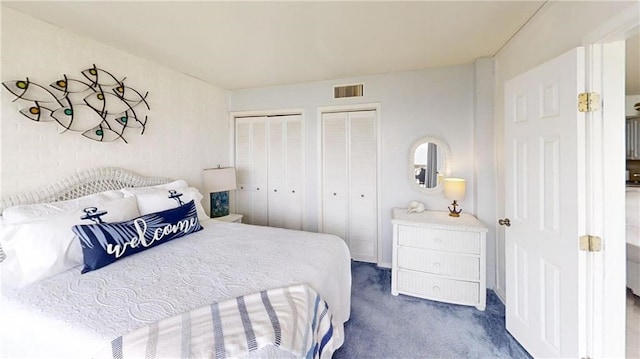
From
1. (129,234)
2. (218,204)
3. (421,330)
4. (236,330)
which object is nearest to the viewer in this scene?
(236,330)

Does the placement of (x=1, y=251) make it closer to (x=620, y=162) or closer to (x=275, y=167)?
(x=275, y=167)

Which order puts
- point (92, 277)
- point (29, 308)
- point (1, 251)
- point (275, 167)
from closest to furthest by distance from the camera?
point (29, 308), point (92, 277), point (1, 251), point (275, 167)

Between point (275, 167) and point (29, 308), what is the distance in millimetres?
2736

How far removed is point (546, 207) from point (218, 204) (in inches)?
130

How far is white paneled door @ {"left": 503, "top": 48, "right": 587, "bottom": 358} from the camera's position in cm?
135

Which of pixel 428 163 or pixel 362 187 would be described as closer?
pixel 428 163

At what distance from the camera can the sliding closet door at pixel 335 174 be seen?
3.36m

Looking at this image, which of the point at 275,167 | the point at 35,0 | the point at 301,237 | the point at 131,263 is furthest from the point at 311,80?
the point at 131,263

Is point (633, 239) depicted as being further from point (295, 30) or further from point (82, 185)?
point (82, 185)

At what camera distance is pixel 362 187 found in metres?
3.32

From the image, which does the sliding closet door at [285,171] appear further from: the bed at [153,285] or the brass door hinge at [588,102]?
the brass door hinge at [588,102]

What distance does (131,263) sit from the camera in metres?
1.63

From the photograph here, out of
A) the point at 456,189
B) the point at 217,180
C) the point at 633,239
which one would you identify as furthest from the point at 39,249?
the point at 633,239

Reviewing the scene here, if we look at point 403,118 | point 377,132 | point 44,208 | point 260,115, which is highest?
point 260,115
